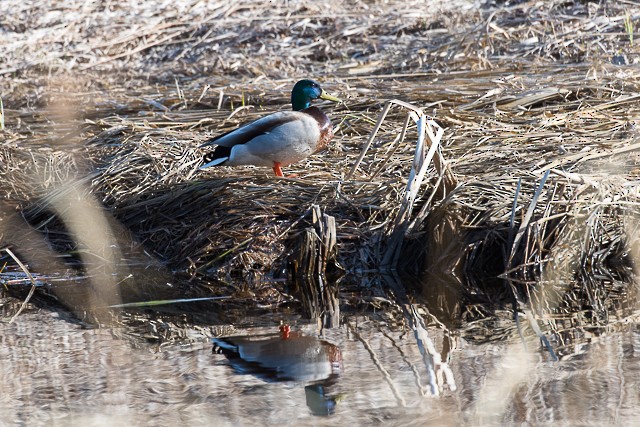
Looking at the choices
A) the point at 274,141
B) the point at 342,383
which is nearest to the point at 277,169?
the point at 274,141

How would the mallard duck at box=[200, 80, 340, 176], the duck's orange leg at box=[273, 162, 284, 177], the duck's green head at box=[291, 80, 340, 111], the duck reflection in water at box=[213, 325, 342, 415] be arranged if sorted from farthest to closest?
the duck's green head at box=[291, 80, 340, 111] → the duck's orange leg at box=[273, 162, 284, 177] → the mallard duck at box=[200, 80, 340, 176] → the duck reflection in water at box=[213, 325, 342, 415]

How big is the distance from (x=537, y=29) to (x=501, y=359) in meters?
6.04

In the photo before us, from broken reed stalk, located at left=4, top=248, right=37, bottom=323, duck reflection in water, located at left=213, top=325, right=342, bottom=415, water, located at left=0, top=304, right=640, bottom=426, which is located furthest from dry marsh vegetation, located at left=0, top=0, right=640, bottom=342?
duck reflection in water, located at left=213, top=325, right=342, bottom=415

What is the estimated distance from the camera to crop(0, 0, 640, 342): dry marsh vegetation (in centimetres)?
550

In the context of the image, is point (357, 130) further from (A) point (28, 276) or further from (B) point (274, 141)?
(A) point (28, 276)

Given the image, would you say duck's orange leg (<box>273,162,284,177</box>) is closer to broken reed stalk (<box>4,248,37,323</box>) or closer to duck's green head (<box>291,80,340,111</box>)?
duck's green head (<box>291,80,340,111</box>)

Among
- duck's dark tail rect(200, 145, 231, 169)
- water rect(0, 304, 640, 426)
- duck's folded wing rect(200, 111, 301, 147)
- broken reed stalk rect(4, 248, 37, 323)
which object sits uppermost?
duck's folded wing rect(200, 111, 301, 147)

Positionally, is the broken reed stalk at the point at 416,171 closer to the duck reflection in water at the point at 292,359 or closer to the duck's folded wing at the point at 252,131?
the duck's folded wing at the point at 252,131

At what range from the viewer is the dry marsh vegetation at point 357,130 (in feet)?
18.1

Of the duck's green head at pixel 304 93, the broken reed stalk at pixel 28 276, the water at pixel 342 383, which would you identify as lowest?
the water at pixel 342 383

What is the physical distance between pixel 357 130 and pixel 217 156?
1315mm

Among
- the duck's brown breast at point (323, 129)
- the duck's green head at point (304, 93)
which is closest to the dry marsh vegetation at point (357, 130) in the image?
the duck's brown breast at point (323, 129)

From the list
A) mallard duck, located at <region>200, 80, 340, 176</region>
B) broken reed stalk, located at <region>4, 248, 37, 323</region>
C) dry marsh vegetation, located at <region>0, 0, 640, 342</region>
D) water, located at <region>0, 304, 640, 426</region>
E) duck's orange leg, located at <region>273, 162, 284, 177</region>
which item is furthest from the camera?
duck's orange leg, located at <region>273, 162, 284, 177</region>

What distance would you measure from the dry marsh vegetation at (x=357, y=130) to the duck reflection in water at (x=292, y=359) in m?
1.05
